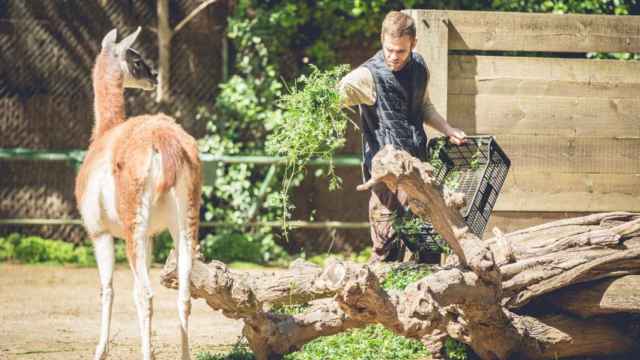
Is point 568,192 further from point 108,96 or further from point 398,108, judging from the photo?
point 108,96

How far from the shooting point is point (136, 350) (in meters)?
6.48

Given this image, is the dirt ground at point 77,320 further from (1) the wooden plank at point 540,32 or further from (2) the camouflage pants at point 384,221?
(1) the wooden plank at point 540,32

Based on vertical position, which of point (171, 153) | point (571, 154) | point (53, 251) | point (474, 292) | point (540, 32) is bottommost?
point (53, 251)

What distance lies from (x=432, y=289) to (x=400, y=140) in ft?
5.14

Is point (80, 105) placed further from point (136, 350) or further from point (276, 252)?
point (136, 350)

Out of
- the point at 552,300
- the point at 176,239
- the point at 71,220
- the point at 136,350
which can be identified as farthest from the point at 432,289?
the point at 71,220

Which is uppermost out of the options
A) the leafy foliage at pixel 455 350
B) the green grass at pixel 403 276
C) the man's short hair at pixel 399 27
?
the man's short hair at pixel 399 27

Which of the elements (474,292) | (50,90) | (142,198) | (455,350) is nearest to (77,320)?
(142,198)

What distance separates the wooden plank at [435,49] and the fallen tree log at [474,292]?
1575 millimetres

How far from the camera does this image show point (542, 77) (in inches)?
305

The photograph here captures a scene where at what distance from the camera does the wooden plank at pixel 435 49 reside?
7.34 m

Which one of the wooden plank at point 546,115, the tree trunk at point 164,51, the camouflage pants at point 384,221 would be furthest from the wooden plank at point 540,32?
the tree trunk at point 164,51

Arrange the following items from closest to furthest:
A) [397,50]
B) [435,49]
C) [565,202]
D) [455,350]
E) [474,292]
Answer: [474,292]
[455,350]
[397,50]
[435,49]
[565,202]

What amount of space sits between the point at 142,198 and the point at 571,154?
374 centimetres
